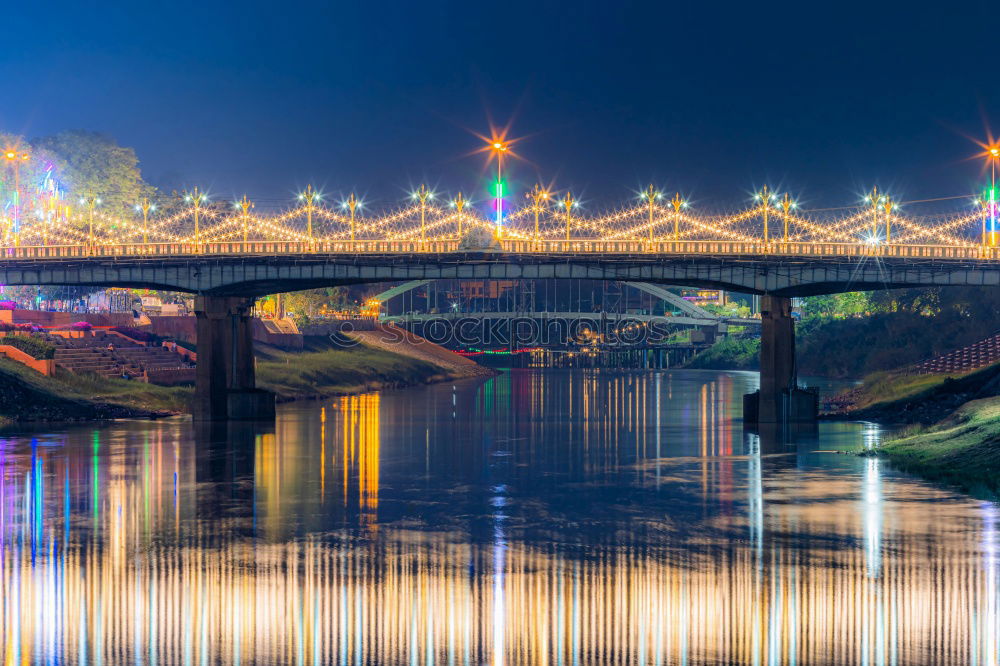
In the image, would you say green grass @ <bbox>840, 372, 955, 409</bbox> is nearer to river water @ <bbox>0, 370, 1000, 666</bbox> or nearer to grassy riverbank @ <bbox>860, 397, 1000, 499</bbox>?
grassy riverbank @ <bbox>860, 397, 1000, 499</bbox>

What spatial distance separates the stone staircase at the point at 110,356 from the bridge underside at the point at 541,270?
27.2 ft

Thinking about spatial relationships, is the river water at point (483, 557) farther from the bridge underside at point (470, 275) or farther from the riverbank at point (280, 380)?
the bridge underside at point (470, 275)

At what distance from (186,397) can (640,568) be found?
70.9 metres

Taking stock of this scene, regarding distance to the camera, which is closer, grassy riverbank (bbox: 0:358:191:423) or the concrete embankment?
grassy riverbank (bbox: 0:358:191:423)

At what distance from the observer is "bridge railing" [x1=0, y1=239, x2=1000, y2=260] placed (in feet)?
293

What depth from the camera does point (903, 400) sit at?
94.2m

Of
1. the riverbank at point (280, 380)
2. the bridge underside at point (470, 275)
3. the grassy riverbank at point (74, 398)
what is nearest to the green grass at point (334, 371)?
the riverbank at point (280, 380)

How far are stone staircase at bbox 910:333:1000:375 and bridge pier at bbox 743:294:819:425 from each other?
17.0 meters

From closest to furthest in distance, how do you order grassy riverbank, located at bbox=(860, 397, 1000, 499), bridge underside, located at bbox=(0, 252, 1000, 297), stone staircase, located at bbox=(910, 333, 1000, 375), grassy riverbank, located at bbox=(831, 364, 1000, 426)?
grassy riverbank, located at bbox=(860, 397, 1000, 499)
grassy riverbank, located at bbox=(831, 364, 1000, 426)
bridge underside, located at bbox=(0, 252, 1000, 297)
stone staircase, located at bbox=(910, 333, 1000, 375)

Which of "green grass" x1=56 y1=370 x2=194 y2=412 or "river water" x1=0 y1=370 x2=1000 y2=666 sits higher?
"green grass" x1=56 y1=370 x2=194 y2=412

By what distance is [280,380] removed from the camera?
122 meters

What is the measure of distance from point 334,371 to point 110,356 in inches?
1355

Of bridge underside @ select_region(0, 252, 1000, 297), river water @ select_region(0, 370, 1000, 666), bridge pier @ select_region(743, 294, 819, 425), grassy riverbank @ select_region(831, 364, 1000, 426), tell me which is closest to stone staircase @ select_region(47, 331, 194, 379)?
bridge underside @ select_region(0, 252, 1000, 297)

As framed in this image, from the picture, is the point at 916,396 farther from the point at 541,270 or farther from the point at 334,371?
the point at 334,371
